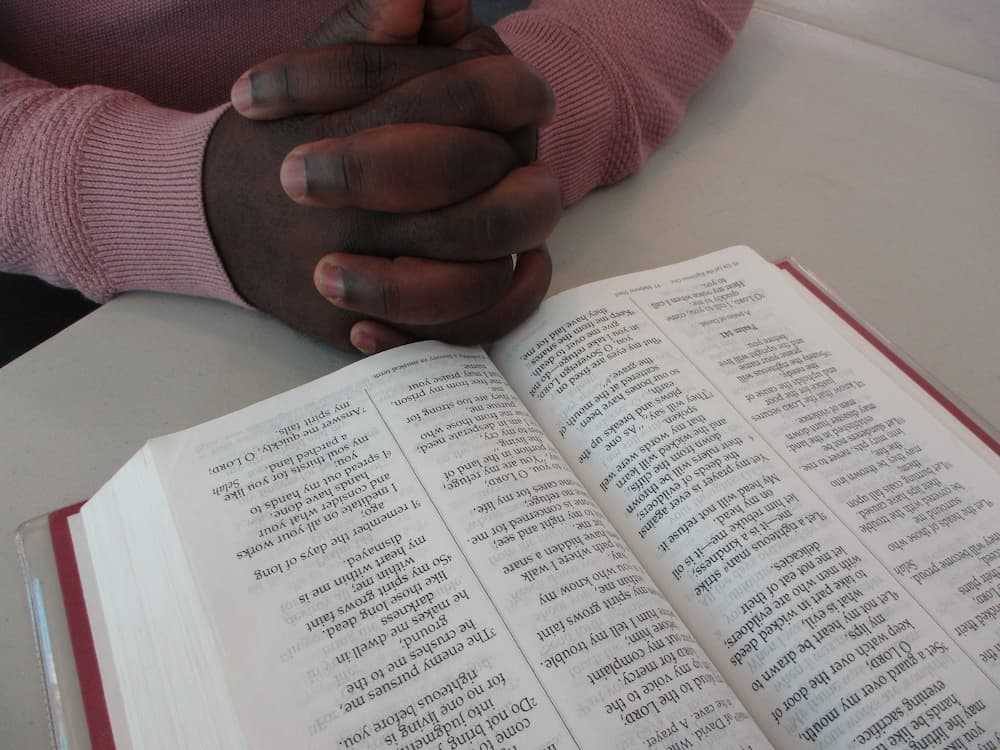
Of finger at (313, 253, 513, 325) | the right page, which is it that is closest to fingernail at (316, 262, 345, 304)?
finger at (313, 253, 513, 325)

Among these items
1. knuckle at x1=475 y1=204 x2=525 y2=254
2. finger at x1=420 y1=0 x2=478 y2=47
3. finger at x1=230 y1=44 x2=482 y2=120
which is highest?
finger at x1=420 y1=0 x2=478 y2=47

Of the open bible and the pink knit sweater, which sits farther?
the pink knit sweater

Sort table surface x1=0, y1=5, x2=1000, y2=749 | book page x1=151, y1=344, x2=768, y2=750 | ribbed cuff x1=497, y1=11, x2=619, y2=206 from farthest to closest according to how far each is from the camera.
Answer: ribbed cuff x1=497, y1=11, x2=619, y2=206, table surface x1=0, y1=5, x2=1000, y2=749, book page x1=151, y1=344, x2=768, y2=750

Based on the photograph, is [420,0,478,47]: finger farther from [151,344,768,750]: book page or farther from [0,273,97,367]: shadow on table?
[0,273,97,367]: shadow on table

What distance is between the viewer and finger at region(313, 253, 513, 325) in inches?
13.5

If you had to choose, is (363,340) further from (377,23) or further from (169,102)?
(169,102)

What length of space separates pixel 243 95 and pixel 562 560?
27cm

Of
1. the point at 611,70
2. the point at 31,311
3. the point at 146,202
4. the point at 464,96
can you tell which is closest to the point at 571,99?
the point at 611,70

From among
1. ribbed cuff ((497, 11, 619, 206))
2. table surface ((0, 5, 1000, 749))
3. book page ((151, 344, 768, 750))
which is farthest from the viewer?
ribbed cuff ((497, 11, 619, 206))

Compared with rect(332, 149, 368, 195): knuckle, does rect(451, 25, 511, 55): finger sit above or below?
above

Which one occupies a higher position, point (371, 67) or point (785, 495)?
point (371, 67)

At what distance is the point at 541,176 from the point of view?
0.37 meters

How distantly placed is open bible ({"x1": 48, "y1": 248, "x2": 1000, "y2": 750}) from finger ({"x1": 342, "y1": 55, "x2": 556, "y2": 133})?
4.6 inches

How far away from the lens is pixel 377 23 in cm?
34
